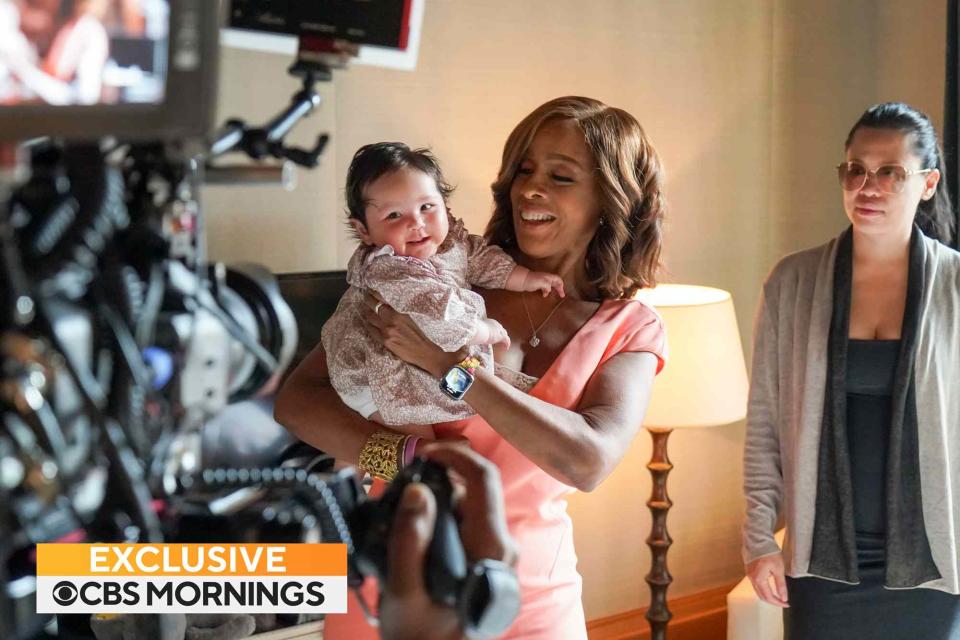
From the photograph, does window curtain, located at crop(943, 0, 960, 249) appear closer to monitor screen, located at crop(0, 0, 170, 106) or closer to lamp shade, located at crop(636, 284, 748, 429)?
lamp shade, located at crop(636, 284, 748, 429)

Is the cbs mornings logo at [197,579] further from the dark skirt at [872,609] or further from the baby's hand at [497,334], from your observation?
the dark skirt at [872,609]

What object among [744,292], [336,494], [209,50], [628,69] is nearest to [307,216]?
[336,494]

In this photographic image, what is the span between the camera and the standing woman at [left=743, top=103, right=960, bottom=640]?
1602 millimetres

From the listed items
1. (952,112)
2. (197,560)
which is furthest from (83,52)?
(952,112)

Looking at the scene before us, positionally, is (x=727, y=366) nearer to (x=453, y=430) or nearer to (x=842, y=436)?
(x=842, y=436)

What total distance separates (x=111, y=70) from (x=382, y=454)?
0.59 meters

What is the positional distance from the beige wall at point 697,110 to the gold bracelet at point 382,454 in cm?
81

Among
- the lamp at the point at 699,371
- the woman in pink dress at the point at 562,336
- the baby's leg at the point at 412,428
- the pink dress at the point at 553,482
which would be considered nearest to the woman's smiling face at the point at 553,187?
the woman in pink dress at the point at 562,336

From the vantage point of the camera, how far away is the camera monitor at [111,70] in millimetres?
445

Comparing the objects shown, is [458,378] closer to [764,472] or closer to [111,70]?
[111,70]

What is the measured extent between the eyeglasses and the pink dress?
19.6 inches

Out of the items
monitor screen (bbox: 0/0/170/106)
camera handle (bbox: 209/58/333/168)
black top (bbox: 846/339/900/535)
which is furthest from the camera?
black top (bbox: 846/339/900/535)

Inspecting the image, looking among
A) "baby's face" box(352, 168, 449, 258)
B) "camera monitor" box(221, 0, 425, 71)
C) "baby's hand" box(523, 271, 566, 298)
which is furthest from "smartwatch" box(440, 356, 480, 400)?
"camera monitor" box(221, 0, 425, 71)

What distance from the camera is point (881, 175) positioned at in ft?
5.03
